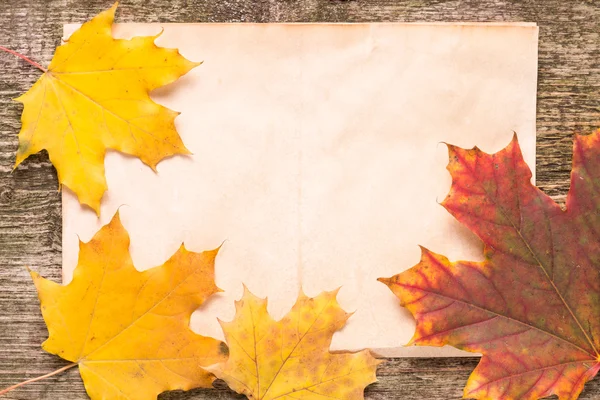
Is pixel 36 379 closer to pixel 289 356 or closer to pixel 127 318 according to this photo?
pixel 127 318

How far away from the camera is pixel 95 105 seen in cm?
72

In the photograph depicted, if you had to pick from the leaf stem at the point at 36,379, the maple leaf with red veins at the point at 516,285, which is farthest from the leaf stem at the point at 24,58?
the maple leaf with red veins at the point at 516,285

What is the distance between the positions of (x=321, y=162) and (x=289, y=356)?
0.29 m

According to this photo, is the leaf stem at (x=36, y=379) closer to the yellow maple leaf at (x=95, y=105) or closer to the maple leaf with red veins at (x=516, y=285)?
the yellow maple leaf at (x=95, y=105)

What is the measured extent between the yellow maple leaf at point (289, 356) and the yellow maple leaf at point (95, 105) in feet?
0.92

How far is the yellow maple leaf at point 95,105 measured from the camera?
72cm

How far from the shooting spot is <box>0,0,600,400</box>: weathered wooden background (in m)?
0.76

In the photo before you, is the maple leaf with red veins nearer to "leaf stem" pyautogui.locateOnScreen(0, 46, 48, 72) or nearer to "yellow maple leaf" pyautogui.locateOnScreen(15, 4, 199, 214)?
"yellow maple leaf" pyautogui.locateOnScreen(15, 4, 199, 214)

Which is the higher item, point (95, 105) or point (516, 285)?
point (95, 105)

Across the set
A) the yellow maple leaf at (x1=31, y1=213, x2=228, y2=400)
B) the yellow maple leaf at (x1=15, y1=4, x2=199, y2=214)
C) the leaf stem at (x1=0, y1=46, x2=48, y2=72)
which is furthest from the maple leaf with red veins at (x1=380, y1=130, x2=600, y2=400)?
the leaf stem at (x1=0, y1=46, x2=48, y2=72)

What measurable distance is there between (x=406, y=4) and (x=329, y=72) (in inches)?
6.3

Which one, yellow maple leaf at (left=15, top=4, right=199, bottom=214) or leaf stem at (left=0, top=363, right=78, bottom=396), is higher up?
yellow maple leaf at (left=15, top=4, right=199, bottom=214)

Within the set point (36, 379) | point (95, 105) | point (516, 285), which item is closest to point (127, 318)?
point (36, 379)

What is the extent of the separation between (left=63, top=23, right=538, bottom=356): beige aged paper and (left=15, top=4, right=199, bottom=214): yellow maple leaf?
0.03 meters
